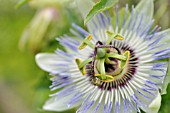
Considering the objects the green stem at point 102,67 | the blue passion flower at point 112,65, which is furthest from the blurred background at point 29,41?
the green stem at point 102,67

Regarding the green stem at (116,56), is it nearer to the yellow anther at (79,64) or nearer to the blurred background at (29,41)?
the yellow anther at (79,64)

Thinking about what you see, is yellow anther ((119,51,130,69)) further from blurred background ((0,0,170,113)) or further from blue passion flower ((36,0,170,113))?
blurred background ((0,0,170,113))

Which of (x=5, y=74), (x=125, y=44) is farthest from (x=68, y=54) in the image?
(x=5, y=74)

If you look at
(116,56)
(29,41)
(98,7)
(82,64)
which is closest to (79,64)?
(82,64)

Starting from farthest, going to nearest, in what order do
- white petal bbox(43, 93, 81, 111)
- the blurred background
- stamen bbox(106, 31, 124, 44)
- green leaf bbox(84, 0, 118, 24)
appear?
the blurred background, white petal bbox(43, 93, 81, 111), stamen bbox(106, 31, 124, 44), green leaf bbox(84, 0, 118, 24)

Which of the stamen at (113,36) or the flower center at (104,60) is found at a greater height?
the stamen at (113,36)

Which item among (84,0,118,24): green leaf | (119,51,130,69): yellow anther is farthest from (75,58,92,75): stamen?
(84,0,118,24): green leaf
